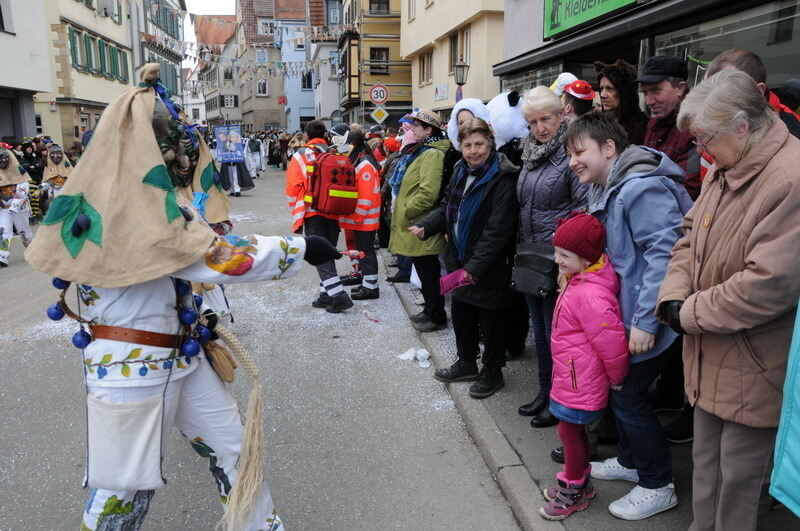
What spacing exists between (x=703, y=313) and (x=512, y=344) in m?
2.91

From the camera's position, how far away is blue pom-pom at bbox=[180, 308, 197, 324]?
89.7 inches

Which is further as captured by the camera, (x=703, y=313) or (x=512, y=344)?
(x=512, y=344)

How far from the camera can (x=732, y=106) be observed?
204 centimetres

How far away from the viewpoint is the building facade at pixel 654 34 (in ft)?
16.6

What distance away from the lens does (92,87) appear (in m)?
24.2

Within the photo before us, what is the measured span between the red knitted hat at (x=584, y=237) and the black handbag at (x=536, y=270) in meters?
0.73

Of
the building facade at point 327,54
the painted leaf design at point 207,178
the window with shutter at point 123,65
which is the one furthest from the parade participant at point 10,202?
the building facade at point 327,54

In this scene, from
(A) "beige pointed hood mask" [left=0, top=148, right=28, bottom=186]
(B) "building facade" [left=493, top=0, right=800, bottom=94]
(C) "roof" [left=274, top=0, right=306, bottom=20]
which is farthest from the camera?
(C) "roof" [left=274, top=0, right=306, bottom=20]

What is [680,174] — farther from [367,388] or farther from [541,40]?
[541,40]

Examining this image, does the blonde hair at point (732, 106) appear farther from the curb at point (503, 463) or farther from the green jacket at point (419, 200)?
the green jacket at point (419, 200)

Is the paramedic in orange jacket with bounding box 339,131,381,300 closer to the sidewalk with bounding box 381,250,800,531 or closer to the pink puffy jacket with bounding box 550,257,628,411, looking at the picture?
the sidewalk with bounding box 381,250,800,531

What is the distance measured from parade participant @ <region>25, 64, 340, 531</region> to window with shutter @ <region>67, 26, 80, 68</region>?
929 inches

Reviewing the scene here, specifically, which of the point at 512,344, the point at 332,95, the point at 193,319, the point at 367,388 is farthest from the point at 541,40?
the point at 332,95

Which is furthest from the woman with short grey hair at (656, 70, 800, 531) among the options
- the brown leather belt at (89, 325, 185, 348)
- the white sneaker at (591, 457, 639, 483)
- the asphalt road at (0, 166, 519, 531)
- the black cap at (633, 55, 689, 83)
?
the brown leather belt at (89, 325, 185, 348)
